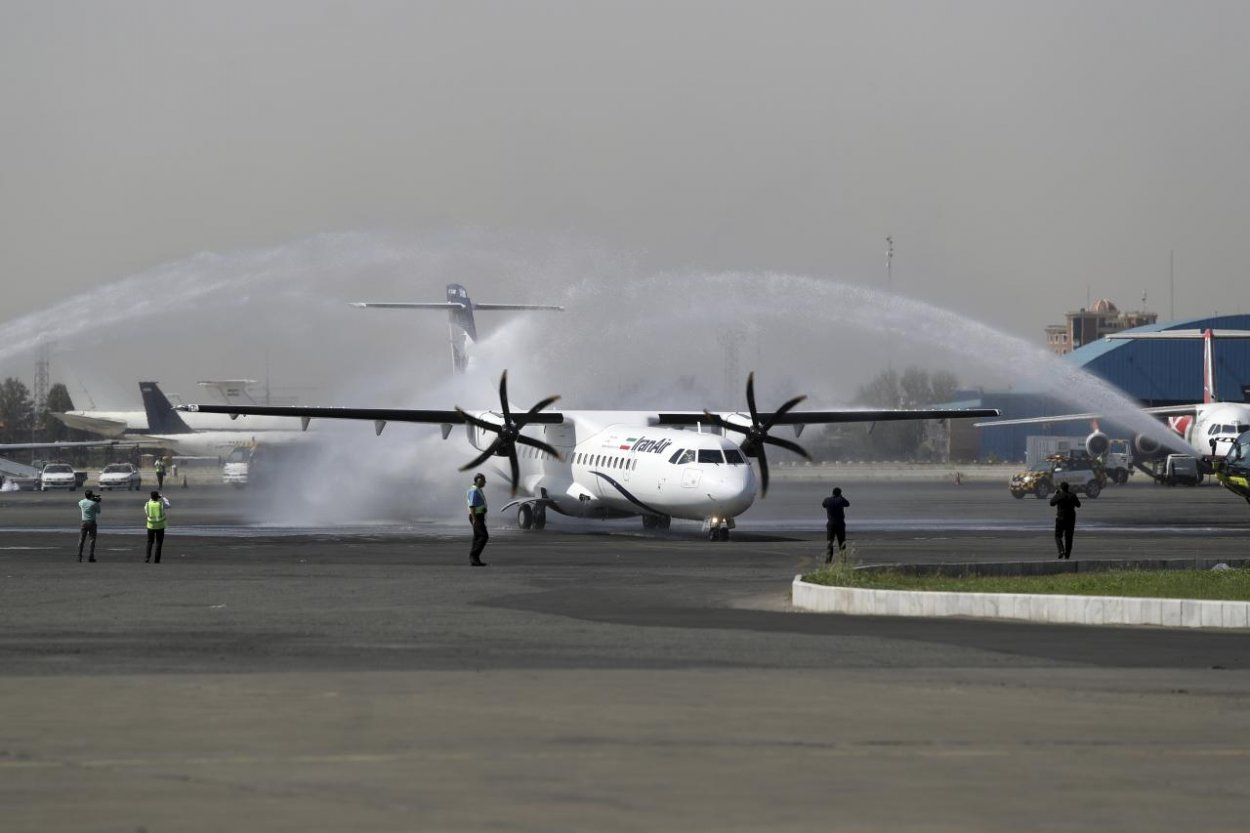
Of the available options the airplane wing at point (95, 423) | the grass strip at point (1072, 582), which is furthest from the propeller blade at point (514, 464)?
the airplane wing at point (95, 423)

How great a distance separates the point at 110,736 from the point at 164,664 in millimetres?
4964

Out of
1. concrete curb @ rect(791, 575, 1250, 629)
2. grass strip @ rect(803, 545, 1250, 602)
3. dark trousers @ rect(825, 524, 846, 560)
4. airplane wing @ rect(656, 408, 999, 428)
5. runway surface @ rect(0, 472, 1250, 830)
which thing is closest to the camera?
runway surface @ rect(0, 472, 1250, 830)

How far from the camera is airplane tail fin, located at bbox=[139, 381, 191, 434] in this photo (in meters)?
97.1

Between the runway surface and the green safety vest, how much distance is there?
3700mm

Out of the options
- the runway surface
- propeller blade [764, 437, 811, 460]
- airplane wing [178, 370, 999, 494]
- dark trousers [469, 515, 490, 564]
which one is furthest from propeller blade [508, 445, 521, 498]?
the runway surface

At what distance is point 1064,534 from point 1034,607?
464 inches

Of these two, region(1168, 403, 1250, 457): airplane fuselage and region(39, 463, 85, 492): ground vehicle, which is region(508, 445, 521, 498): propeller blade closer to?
region(1168, 403, 1250, 457): airplane fuselage

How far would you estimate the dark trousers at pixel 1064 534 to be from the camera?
110 ft

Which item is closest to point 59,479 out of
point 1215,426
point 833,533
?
point 1215,426

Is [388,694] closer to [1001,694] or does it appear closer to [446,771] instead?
[446,771]

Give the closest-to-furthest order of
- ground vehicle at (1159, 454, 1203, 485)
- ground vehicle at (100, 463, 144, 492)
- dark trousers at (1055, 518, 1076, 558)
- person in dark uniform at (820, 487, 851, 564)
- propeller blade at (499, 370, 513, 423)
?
dark trousers at (1055, 518, 1076, 558)
person in dark uniform at (820, 487, 851, 564)
propeller blade at (499, 370, 513, 423)
ground vehicle at (1159, 454, 1203, 485)
ground vehicle at (100, 463, 144, 492)

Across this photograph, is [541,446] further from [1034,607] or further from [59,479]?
[59,479]

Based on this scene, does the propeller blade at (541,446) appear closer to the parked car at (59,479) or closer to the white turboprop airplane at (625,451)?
the white turboprop airplane at (625,451)

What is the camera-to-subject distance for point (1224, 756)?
11930 mm
